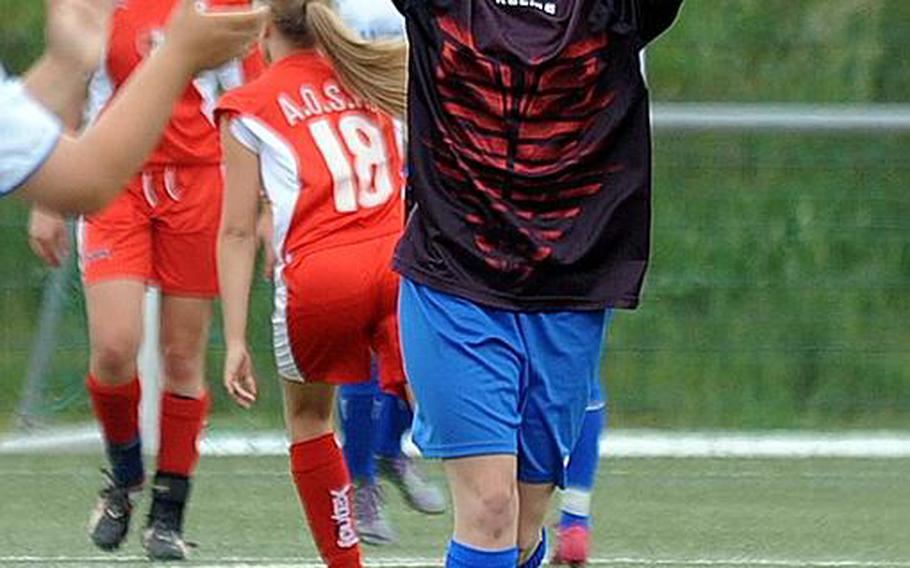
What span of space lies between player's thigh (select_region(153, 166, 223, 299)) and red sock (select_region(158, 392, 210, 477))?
300mm

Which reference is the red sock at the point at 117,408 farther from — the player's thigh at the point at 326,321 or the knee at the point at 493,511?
the knee at the point at 493,511

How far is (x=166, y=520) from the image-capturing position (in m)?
7.03

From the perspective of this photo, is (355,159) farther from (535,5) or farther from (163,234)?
(535,5)

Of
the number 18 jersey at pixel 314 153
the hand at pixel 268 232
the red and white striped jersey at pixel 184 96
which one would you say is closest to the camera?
the number 18 jersey at pixel 314 153

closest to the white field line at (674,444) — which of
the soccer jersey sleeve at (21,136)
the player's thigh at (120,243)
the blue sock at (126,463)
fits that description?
the blue sock at (126,463)

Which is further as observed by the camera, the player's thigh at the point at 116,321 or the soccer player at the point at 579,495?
the player's thigh at the point at 116,321

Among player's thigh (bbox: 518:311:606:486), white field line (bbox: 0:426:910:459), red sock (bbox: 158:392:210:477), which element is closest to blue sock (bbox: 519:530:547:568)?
player's thigh (bbox: 518:311:606:486)

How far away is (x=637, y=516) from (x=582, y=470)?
167 centimetres

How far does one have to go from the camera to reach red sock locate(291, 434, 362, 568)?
608 cm

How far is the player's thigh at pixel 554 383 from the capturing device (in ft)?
16.8

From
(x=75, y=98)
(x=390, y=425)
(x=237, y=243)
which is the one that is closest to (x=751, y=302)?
(x=390, y=425)

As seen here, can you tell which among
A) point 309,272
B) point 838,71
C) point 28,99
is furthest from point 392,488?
point 28,99

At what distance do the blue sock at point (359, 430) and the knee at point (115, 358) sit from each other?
58 centimetres

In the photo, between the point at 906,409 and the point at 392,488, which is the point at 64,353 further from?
the point at 906,409
